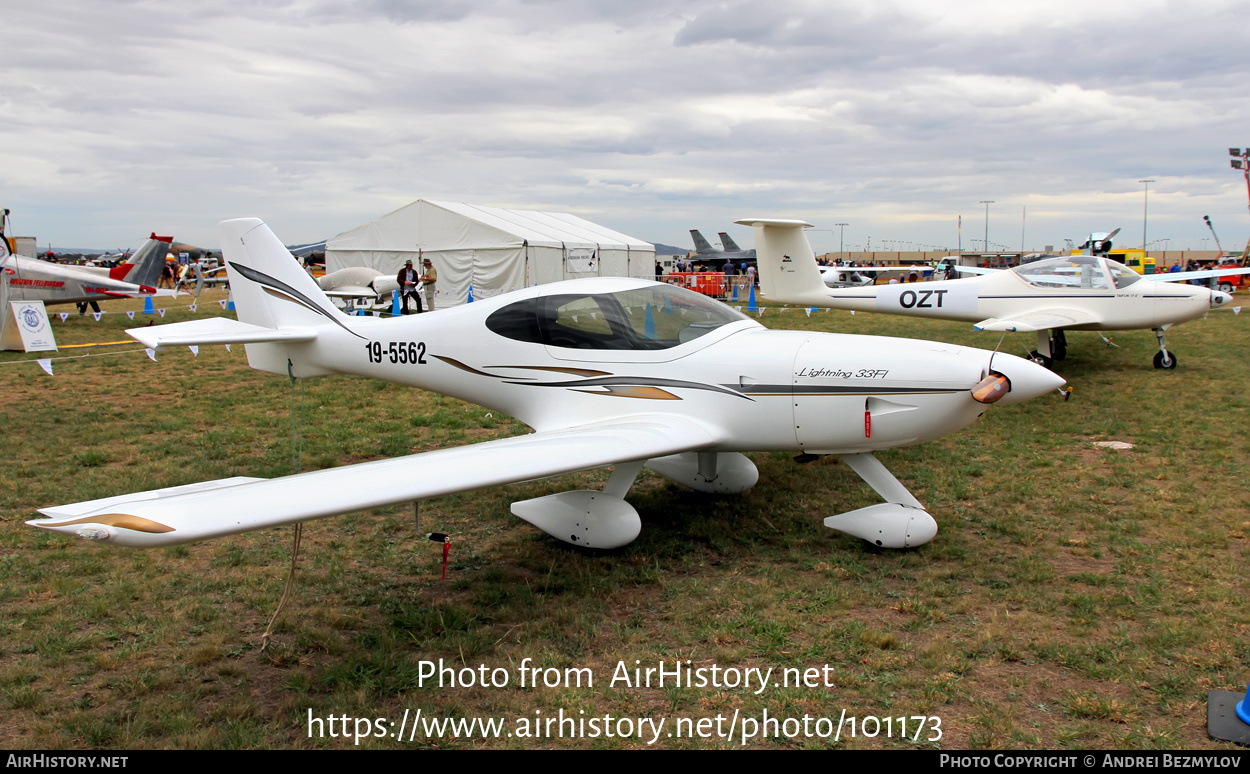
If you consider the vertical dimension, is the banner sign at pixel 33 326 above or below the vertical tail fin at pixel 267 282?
below

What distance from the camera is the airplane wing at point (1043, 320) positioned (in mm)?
11614

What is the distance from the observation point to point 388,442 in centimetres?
825

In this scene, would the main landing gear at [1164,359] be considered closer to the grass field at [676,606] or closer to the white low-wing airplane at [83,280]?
the grass field at [676,606]

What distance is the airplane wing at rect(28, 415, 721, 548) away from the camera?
290cm

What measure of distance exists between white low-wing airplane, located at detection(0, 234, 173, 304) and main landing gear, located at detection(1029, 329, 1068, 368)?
21.8m

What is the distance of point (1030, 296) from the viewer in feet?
42.0

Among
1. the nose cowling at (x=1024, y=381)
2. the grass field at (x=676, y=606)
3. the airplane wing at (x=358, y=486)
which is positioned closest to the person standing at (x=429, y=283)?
the grass field at (x=676, y=606)

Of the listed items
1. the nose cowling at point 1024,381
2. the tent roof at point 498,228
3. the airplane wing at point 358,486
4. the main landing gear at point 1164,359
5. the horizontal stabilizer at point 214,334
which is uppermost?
the tent roof at point 498,228

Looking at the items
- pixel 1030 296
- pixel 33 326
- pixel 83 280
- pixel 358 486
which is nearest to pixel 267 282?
pixel 358 486

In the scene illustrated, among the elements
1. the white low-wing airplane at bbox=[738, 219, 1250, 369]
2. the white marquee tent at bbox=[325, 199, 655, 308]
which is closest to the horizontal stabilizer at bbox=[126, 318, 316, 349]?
the white low-wing airplane at bbox=[738, 219, 1250, 369]

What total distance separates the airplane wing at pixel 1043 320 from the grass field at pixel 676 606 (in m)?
3.78

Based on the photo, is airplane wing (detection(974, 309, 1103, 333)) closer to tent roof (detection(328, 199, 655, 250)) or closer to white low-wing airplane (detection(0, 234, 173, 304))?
tent roof (detection(328, 199, 655, 250))

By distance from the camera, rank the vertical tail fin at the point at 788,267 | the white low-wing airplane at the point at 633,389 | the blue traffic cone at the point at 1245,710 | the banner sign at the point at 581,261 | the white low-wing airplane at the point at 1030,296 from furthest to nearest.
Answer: the banner sign at the point at 581,261
the vertical tail fin at the point at 788,267
the white low-wing airplane at the point at 1030,296
the white low-wing airplane at the point at 633,389
the blue traffic cone at the point at 1245,710

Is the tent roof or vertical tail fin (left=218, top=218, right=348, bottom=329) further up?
the tent roof
